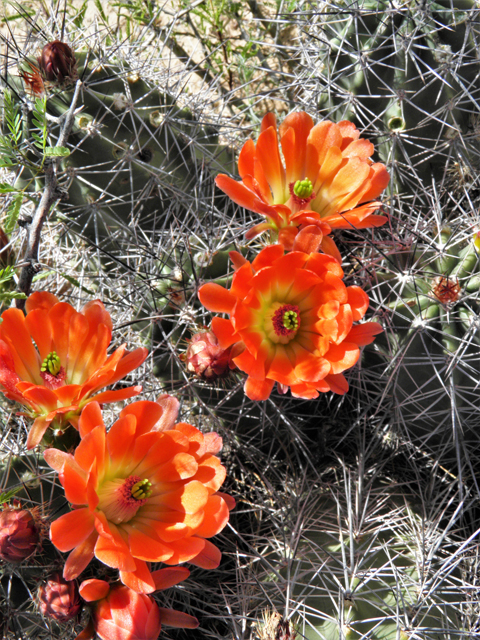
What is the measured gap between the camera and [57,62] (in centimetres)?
108

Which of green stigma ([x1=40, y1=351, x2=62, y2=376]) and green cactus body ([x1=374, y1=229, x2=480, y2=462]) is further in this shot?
green cactus body ([x1=374, y1=229, x2=480, y2=462])

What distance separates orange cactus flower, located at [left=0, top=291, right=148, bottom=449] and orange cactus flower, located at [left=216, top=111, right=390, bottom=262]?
0.95ft

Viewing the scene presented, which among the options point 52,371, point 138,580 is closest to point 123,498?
point 138,580

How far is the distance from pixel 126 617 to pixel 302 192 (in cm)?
71

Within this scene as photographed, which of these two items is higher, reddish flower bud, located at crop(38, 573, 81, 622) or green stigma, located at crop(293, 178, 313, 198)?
green stigma, located at crop(293, 178, 313, 198)

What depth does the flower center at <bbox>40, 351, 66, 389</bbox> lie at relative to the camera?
36.1 inches

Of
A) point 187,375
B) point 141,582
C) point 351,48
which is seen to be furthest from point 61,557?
point 351,48

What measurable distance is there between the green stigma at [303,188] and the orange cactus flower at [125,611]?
622 millimetres

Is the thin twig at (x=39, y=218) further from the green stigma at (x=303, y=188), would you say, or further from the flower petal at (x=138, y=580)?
the flower petal at (x=138, y=580)

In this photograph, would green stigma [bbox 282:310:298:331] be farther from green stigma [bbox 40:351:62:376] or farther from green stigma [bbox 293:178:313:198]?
green stigma [bbox 40:351:62:376]

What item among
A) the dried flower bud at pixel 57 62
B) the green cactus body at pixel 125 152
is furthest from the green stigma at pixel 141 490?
the dried flower bud at pixel 57 62

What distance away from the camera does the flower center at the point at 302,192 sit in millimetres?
958

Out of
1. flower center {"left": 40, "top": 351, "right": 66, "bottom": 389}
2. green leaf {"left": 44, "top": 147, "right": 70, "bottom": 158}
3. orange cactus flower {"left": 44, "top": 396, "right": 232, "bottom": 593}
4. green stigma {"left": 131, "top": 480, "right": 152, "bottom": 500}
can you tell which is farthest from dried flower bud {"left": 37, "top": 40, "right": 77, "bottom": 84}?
green stigma {"left": 131, "top": 480, "right": 152, "bottom": 500}

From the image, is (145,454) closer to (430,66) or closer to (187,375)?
(187,375)
